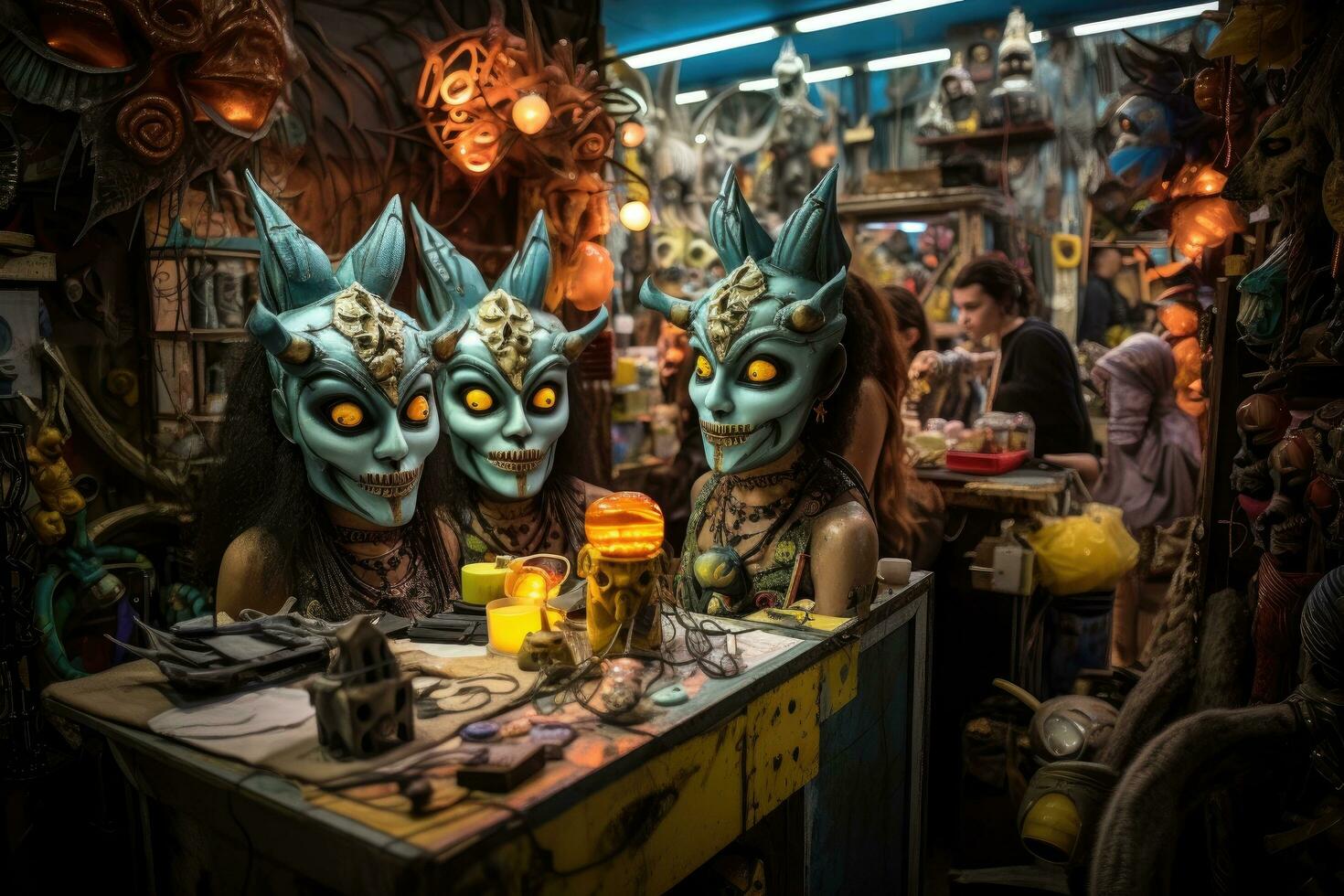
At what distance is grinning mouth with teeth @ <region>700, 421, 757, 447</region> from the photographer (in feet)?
8.58

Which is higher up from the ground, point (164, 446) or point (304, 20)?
point (304, 20)

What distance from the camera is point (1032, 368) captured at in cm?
479

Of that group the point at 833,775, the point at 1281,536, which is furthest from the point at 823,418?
the point at 1281,536

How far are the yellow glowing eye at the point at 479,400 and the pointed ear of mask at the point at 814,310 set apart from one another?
894 mm

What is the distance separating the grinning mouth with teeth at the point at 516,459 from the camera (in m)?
2.84

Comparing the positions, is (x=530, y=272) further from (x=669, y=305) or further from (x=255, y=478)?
(x=255, y=478)

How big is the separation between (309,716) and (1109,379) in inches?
182

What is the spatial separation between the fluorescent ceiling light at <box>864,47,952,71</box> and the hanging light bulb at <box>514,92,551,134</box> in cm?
572

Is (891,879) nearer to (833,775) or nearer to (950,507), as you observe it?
(833,775)

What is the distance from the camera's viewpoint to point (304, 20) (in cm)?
383

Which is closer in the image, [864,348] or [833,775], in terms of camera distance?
[833,775]

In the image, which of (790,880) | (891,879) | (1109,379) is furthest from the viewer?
(1109,379)

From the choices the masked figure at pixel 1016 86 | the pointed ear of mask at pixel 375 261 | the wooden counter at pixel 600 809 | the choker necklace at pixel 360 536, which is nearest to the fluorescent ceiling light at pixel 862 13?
the masked figure at pixel 1016 86

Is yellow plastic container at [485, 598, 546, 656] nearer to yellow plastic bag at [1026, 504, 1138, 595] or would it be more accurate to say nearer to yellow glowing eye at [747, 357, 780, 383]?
yellow glowing eye at [747, 357, 780, 383]
